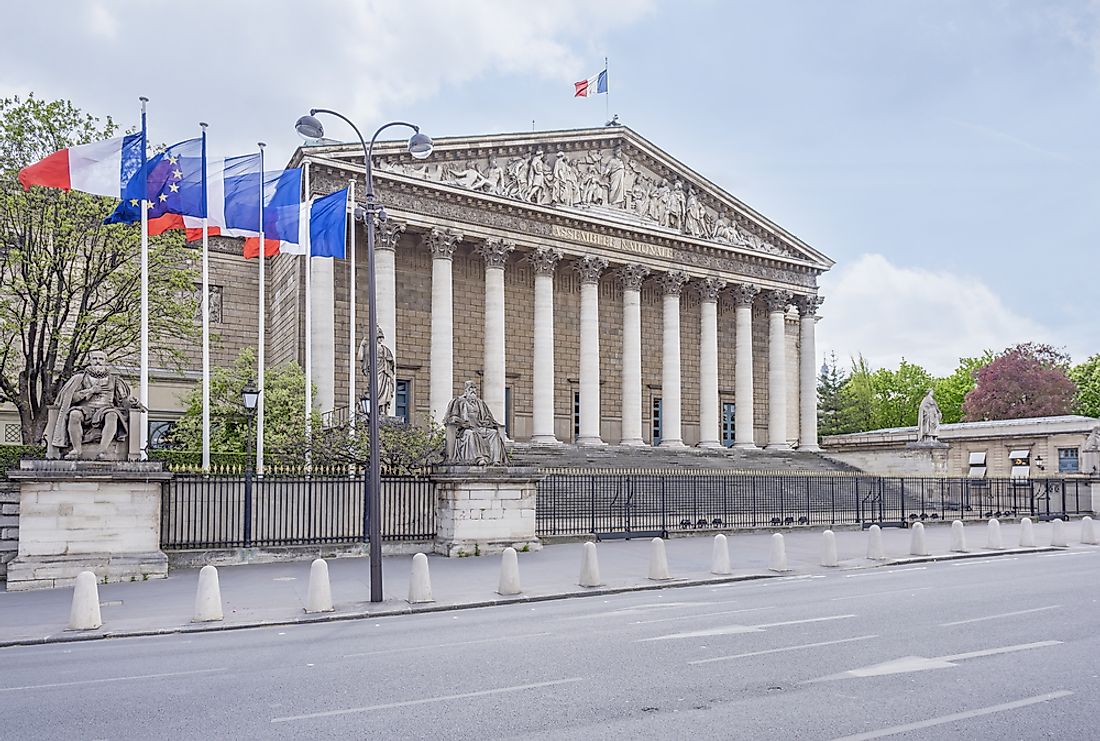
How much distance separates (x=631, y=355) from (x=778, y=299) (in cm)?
1113

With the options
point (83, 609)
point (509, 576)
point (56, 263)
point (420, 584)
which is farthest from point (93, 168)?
point (509, 576)

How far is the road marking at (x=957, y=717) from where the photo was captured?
6.84 meters

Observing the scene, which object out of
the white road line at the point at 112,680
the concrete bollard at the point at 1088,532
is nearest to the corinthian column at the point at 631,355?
the concrete bollard at the point at 1088,532

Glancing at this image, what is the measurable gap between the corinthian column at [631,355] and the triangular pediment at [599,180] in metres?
2.86

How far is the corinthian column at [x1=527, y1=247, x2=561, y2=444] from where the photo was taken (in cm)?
4378

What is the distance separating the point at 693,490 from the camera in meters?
29.6

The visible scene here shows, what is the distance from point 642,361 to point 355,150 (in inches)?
798

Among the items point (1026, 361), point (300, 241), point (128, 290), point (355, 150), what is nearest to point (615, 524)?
point (300, 241)

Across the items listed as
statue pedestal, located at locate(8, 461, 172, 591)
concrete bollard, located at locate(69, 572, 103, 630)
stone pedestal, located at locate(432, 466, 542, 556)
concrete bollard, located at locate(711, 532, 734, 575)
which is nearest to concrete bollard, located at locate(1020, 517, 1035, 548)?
concrete bollard, located at locate(711, 532, 734, 575)

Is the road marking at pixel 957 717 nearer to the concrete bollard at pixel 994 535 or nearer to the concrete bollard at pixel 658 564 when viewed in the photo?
the concrete bollard at pixel 658 564

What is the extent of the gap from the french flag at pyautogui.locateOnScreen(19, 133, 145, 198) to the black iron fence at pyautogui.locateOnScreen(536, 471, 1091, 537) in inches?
545

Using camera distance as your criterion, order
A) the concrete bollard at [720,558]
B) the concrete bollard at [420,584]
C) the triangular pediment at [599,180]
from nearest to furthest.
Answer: the concrete bollard at [420,584], the concrete bollard at [720,558], the triangular pediment at [599,180]

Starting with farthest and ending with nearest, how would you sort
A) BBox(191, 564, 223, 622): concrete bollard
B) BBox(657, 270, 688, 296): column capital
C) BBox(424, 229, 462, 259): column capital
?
1. BBox(657, 270, 688, 296): column capital
2. BBox(424, 229, 462, 259): column capital
3. BBox(191, 564, 223, 622): concrete bollard

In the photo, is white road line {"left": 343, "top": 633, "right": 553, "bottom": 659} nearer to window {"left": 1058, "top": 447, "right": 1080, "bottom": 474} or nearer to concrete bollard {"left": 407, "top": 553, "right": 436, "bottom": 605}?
concrete bollard {"left": 407, "top": 553, "right": 436, "bottom": 605}
